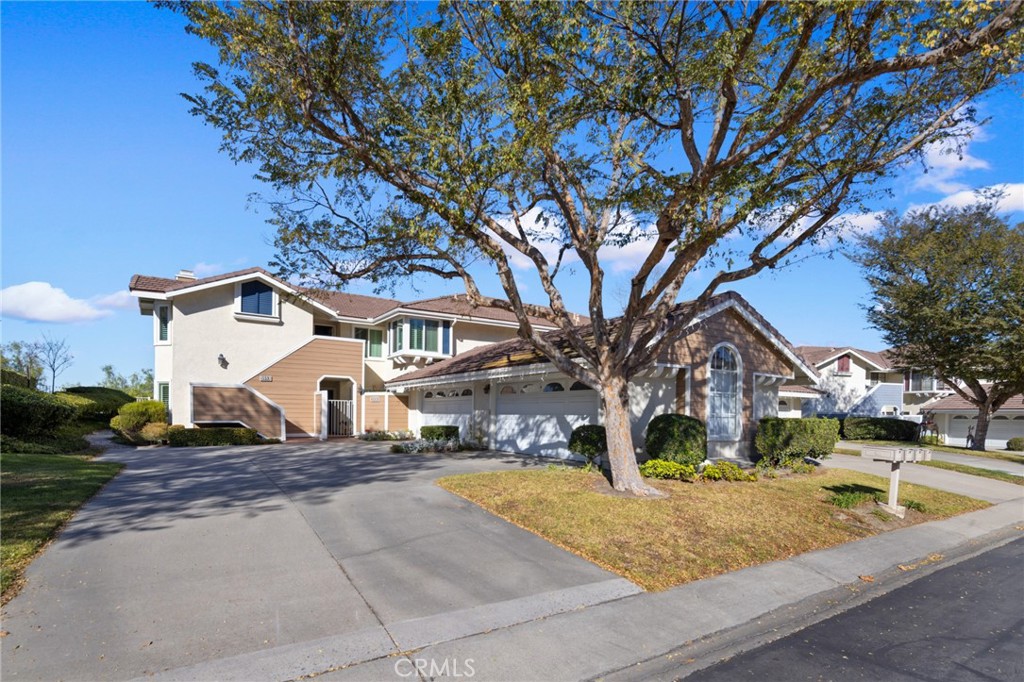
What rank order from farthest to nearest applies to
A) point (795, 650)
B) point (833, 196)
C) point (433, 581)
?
point (833, 196)
point (433, 581)
point (795, 650)

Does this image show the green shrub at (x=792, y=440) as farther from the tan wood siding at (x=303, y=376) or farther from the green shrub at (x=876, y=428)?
the green shrub at (x=876, y=428)

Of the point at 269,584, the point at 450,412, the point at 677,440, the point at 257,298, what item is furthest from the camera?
the point at 257,298

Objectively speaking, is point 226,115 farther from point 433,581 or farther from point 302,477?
point 433,581

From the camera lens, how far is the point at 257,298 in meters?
24.1

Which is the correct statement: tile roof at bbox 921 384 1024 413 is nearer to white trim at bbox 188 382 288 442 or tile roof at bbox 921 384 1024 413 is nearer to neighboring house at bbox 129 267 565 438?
neighboring house at bbox 129 267 565 438

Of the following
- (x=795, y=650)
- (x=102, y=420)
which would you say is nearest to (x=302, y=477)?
(x=795, y=650)

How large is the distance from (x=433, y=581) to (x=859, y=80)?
350 inches

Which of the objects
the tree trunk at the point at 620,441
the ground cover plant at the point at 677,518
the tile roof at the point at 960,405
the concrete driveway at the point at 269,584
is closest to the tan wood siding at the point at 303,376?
the concrete driveway at the point at 269,584

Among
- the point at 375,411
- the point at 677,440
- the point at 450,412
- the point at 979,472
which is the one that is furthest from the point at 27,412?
the point at 979,472

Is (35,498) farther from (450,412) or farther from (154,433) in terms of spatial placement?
(450,412)

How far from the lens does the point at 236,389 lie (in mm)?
22000

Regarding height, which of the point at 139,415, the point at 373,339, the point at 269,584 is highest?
the point at 373,339

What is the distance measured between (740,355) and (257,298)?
65.2ft

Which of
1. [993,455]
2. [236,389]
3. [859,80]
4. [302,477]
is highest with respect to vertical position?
[859,80]
